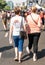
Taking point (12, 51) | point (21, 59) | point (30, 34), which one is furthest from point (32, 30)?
point (12, 51)

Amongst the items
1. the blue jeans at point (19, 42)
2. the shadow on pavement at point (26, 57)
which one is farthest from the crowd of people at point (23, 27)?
the shadow on pavement at point (26, 57)

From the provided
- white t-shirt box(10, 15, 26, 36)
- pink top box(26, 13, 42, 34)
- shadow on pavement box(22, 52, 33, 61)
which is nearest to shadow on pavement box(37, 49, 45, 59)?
shadow on pavement box(22, 52, 33, 61)

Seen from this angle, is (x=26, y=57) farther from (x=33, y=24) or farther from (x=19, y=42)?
(x=33, y=24)

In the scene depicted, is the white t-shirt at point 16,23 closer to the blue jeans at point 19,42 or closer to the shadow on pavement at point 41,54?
the blue jeans at point 19,42

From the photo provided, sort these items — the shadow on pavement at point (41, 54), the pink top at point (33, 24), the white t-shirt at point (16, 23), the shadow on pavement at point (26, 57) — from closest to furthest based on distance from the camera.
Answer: the white t-shirt at point (16, 23), the pink top at point (33, 24), the shadow on pavement at point (26, 57), the shadow on pavement at point (41, 54)

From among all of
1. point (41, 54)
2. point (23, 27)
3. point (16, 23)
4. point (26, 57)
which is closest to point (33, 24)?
point (23, 27)

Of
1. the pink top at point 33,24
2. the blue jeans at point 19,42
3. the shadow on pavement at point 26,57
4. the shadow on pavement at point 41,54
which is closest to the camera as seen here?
the blue jeans at point 19,42

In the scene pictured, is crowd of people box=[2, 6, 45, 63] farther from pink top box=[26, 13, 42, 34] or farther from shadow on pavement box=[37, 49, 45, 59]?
shadow on pavement box=[37, 49, 45, 59]

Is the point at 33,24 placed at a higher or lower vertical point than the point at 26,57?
higher

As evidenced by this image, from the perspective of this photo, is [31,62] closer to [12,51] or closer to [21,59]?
[21,59]

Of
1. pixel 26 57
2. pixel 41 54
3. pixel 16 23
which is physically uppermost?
pixel 16 23

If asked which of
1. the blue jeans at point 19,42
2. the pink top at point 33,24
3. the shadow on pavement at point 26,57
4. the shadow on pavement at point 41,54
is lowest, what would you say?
the shadow on pavement at point 41,54

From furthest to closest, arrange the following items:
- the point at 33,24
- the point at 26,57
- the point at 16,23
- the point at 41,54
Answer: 1. the point at 41,54
2. the point at 26,57
3. the point at 33,24
4. the point at 16,23

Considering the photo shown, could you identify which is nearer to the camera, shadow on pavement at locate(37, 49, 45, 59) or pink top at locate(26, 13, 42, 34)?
pink top at locate(26, 13, 42, 34)
